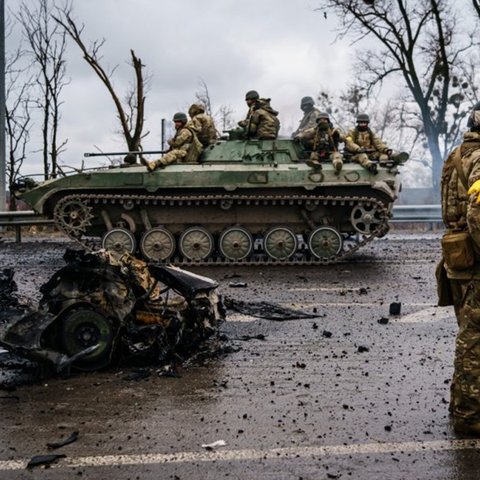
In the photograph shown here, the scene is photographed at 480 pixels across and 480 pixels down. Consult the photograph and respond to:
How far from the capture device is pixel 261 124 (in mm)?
16109

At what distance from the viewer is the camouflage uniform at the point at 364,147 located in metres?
15.5

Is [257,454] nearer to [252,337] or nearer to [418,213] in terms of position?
[252,337]

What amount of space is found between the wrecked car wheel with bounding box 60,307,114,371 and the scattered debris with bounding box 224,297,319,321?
8.98ft

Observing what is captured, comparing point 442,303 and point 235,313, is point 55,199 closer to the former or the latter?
Answer: point 235,313

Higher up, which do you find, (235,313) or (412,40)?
(412,40)

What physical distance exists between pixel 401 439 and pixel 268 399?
1134 mm

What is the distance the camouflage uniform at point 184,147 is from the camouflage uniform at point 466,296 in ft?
33.9

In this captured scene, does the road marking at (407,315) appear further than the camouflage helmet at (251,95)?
No

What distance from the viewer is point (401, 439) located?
4.94m

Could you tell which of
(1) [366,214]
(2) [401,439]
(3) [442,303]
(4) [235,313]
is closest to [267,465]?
(2) [401,439]

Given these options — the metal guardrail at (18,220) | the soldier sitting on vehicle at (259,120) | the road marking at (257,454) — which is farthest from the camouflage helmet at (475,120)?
the metal guardrail at (18,220)

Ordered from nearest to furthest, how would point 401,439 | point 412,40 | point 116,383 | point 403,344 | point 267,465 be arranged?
point 267,465, point 401,439, point 116,383, point 403,344, point 412,40

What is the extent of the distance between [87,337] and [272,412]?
5.79ft

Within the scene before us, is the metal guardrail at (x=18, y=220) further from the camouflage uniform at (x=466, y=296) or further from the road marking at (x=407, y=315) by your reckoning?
the camouflage uniform at (x=466, y=296)
